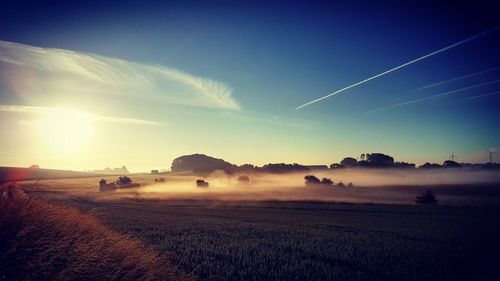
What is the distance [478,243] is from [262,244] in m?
13.5

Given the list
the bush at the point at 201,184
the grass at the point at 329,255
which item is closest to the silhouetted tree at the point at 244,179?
the bush at the point at 201,184

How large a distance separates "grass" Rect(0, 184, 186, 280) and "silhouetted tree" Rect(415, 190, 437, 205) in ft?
230

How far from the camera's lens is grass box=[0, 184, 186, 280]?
22.6ft

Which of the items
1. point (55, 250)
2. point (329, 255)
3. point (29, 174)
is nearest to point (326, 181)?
point (329, 255)

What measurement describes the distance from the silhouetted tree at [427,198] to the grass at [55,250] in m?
70.0

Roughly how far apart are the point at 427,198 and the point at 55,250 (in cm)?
7360

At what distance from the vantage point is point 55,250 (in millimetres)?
7582

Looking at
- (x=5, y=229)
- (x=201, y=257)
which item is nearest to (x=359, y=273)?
(x=201, y=257)

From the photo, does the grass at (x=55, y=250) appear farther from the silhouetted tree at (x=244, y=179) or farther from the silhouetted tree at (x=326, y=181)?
the silhouetted tree at (x=244, y=179)

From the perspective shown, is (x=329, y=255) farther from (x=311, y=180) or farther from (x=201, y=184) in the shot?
(x=311, y=180)

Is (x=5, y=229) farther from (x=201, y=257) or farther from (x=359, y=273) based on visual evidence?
(x=359, y=273)

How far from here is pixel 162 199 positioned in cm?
7312

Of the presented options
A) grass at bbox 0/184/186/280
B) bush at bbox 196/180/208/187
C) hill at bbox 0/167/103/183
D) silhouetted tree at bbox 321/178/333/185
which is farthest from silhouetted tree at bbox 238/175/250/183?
grass at bbox 0/184/186/280

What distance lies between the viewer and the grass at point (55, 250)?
6.88m
